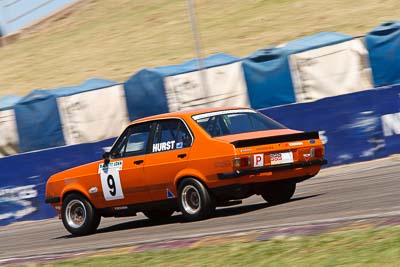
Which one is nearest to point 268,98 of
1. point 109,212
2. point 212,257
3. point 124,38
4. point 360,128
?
point 360,128

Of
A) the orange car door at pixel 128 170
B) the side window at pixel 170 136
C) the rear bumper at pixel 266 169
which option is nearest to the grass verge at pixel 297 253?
the rear bumper at pixel 266 169

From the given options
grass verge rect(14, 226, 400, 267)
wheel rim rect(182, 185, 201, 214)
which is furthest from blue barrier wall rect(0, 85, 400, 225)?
grass verge rect(14, 226, 400, 267)

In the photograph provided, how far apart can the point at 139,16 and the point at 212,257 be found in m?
31.8

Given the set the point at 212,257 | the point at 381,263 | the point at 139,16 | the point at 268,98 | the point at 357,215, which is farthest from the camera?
the point at 139,16

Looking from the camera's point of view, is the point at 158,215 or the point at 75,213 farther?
the point at 158,215

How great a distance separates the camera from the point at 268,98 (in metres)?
20.7

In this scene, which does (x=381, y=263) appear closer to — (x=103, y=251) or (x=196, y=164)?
(x=103, y=251)

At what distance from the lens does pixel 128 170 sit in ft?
40.6

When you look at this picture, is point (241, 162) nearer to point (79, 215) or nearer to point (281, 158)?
point (281, 158)

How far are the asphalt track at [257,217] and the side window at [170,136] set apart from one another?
992 mm

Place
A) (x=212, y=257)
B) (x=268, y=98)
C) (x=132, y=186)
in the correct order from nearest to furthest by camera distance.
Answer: (x=212, y=257) → (x=132, y=186) → (x=268, y=98)

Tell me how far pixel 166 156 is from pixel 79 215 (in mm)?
1904

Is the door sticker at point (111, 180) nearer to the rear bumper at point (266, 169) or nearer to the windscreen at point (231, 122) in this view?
the windscreen at point (231, 122)

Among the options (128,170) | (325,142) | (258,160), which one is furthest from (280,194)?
(325,142)
